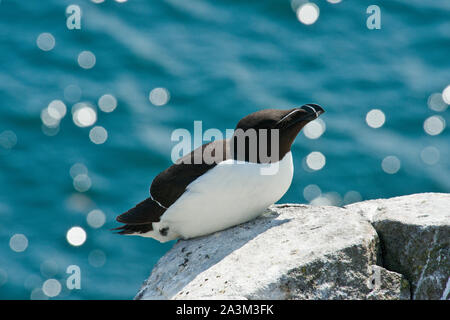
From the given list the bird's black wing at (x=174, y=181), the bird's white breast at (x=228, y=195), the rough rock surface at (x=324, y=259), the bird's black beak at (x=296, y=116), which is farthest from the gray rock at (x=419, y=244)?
Answer: the bird's black wing at (x=174, y=181)

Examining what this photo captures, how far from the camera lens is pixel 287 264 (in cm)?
429

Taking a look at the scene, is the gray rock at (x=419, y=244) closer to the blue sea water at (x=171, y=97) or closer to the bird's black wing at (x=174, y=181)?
the bird's black wing at (x=174, y=181)

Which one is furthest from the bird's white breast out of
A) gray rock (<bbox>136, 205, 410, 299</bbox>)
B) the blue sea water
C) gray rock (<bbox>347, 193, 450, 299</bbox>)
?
the blue sea water

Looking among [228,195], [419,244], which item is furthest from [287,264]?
[419,244]

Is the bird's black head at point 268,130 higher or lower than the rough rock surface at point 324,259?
higher

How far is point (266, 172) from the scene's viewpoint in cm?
479

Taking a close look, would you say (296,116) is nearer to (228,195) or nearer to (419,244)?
(228,195)

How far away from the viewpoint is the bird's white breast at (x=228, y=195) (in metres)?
4.73

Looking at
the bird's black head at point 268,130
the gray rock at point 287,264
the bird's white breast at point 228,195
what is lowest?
the gray rock at point 287,264

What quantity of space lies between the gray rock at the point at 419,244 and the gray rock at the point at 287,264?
93 millimetres

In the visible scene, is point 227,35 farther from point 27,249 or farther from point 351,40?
point 27,249

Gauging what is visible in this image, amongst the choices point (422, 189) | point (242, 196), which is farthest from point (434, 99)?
point (242, 196)

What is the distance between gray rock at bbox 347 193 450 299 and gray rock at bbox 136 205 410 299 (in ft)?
0.30

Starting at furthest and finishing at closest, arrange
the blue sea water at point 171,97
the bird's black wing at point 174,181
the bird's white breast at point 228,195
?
the blue sea water at point 171,97 < the bird's black wing at point 174,181 < the bird's white breast at point 228,195
